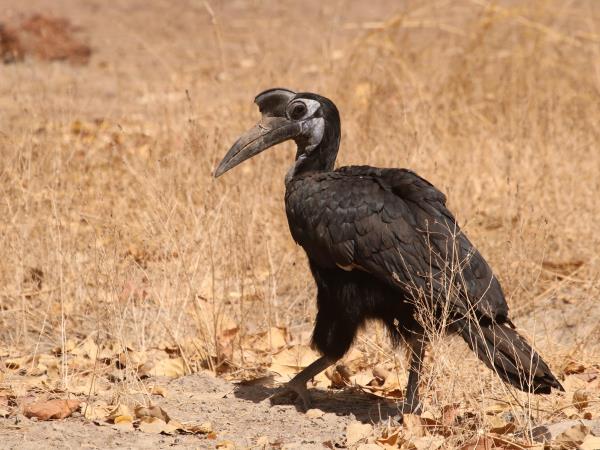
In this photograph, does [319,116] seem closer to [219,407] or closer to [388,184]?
[388,184]

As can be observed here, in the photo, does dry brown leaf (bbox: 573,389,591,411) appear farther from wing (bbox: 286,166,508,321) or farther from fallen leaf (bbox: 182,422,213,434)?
fallen leaf (bbox: 182,422,213,434)

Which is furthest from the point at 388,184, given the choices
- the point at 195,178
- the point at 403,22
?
the point at 403,22

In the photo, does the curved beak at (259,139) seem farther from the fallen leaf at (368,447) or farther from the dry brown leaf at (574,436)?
the dry brown leaf at (574,436)

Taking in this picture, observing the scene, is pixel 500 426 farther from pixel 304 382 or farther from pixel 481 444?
pixel 304 382

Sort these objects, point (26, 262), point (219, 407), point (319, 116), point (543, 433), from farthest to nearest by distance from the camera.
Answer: point (26, 262)
point (319, 116)
point (219, 407)
point (543, 433)

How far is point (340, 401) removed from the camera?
16.6ft

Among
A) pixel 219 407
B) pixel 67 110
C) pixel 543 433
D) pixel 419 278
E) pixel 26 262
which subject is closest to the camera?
pixel 543 433

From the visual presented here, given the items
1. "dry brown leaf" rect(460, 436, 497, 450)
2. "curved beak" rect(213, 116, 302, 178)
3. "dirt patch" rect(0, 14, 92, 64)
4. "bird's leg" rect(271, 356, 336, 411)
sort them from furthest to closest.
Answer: "dirt patch" rect(0, 14, 92, 64) < "curved beak" rect(213, 116, 302, 178) < "bird's leg" rect(271, 356, 336, 411) < "dry brown leaf" rect(460, 436, 497, 450)

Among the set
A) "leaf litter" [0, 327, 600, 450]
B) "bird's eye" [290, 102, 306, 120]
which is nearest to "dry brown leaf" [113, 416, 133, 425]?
"leaf litter" [0, 327, 600, 450]

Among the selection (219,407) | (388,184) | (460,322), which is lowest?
(219,407)

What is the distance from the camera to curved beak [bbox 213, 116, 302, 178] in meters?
5.25

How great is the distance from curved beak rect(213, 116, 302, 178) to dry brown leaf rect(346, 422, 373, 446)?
1483 millimetres

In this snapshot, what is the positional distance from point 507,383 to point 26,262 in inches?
Result: 116

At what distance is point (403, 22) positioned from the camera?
9586mm
